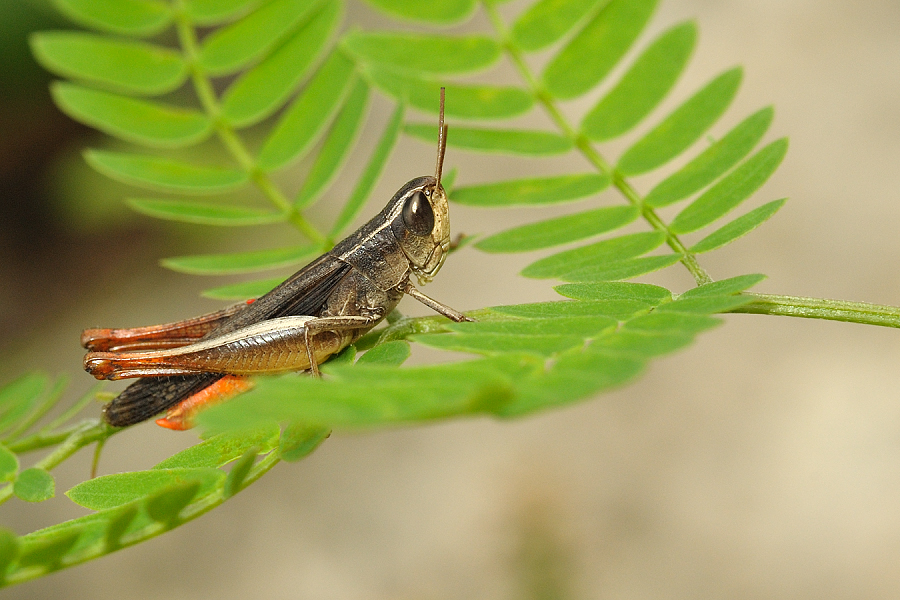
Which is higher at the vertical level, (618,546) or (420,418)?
(420,418)

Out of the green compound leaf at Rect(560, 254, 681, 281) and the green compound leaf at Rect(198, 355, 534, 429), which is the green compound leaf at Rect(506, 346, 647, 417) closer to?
the green compound leaf at Rect(198, 355, 534, 429)

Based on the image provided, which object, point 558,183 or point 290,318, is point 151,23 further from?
point 558,183

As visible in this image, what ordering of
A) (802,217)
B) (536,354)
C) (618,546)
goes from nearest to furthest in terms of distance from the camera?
(536,354), (618,546), (802,217)

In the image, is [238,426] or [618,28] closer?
[238,426]

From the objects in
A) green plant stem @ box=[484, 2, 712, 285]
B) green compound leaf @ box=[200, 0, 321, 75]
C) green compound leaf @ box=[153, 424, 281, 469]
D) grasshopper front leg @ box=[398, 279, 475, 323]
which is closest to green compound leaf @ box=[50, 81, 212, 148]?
green compound leaf @ box=[200, 0, 321, 75]

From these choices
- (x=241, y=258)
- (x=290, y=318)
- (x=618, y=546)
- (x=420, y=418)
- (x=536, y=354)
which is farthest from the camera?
(x=618, y=546)

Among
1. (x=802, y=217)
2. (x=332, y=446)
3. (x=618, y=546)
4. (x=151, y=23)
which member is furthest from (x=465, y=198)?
(x=802, y=217)
